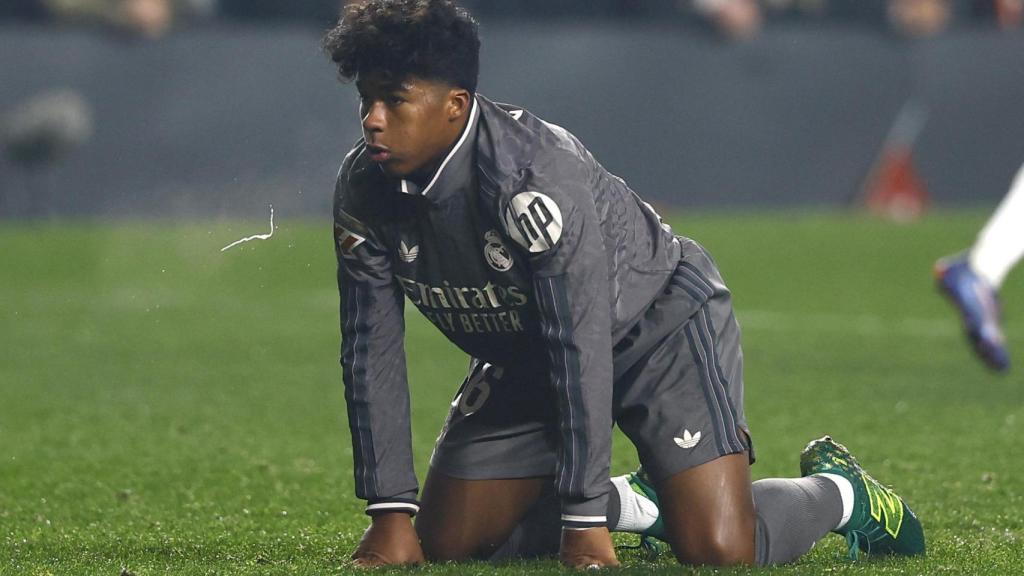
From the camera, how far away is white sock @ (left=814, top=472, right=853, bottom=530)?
3510 millimetres

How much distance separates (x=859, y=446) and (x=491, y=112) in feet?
7.35

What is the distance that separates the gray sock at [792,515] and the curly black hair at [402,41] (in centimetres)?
102

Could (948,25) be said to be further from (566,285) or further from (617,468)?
(566,285)

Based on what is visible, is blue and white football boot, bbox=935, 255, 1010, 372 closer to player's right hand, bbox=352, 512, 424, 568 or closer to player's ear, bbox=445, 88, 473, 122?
player's right hand, bbox=352, 512, 424, 568

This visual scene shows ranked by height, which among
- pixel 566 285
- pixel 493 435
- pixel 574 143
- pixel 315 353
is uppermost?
pixel 574 143

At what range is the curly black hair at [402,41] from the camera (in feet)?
9.74

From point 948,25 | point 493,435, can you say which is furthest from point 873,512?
point 948,25

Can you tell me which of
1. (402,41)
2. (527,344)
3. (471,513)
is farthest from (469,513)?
(402,41)

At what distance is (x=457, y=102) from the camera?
3066 millimetres

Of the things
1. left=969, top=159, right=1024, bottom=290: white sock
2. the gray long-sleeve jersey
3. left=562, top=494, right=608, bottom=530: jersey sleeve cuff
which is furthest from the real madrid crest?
left=969, top=159, right=1024, bottom=290: white sock

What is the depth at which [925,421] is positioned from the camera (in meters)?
5.44

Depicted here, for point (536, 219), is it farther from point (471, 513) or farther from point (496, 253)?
point (471, 513)

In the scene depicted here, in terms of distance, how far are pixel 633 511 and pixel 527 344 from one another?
0.47 m

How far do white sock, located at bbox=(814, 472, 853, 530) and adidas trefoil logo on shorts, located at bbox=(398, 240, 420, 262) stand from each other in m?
1.01
